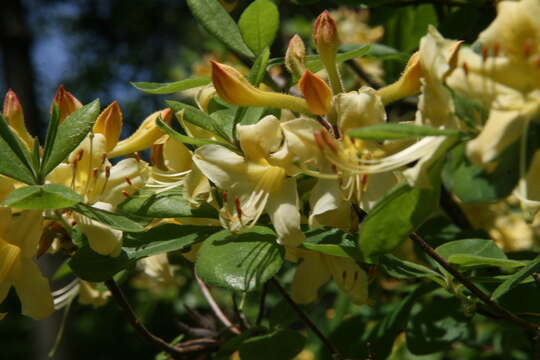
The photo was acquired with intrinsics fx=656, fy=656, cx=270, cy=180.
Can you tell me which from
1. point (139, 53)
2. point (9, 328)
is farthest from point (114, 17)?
point (9, 328)

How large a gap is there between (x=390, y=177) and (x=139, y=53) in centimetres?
1291

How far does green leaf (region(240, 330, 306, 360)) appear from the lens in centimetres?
108

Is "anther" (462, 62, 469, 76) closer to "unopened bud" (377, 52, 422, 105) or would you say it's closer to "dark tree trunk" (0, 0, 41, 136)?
"unopened bud" (377, 52, 422, 105)

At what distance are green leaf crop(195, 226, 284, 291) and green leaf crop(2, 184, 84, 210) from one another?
18 cm

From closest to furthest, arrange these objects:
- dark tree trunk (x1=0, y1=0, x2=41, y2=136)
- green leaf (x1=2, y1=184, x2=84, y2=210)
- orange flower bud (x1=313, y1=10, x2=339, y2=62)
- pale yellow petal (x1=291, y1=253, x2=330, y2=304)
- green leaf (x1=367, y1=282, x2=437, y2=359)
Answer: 1. green leaf (x1=2, y1=184, x2=84, y2=210)
2. orange flower bud (x1=313, y1=10, x2=339, y2=62)
3. pale yellow petal (x1=291, y1=253, x2=330, y2=304)
4. green leaf (x1=367, y1=282, x2=437, y2=359)
5. dark tree trunk (x1=0, y1=0, x2=41, y2=136)

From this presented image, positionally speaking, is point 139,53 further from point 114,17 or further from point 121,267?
point 121,267

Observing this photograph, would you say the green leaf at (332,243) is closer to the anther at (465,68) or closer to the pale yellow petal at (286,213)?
the pale yellow petal at (286,213)

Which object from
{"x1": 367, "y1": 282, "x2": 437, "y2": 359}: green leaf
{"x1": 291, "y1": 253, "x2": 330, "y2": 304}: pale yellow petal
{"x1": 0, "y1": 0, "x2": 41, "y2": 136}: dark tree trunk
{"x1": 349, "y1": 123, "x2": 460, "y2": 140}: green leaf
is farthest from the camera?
{"x1": 0, "y1": 0, "x2": 41, "y2": 136}: dark tree trunk

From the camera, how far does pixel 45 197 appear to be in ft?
2.53

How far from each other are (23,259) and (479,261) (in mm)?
612

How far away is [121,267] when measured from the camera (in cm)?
90

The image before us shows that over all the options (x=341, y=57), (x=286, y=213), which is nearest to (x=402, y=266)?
(x=286, y=213)

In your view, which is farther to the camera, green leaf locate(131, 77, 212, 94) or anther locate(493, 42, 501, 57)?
green leaf locate(131, 77, 212, 94)

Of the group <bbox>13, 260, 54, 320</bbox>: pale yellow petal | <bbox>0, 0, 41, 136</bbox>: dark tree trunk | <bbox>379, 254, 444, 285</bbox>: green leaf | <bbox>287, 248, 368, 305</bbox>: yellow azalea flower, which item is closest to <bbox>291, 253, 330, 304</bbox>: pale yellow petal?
<bbox>287, 248, 368, 305</bbox>: yellow azalea flower
